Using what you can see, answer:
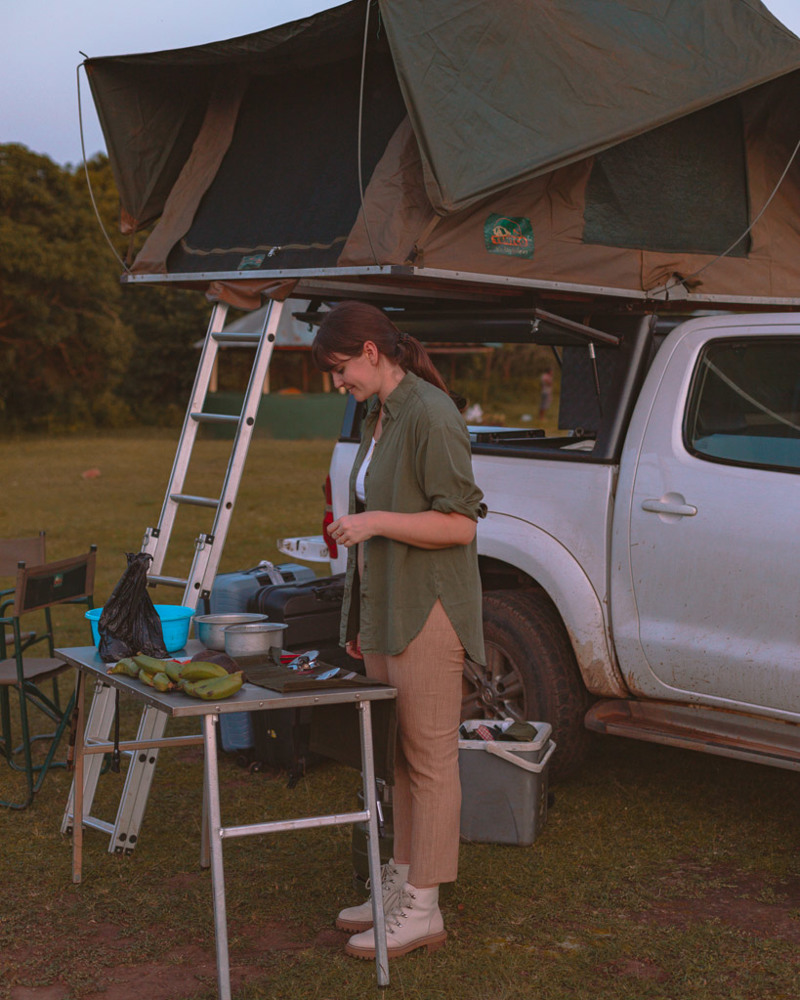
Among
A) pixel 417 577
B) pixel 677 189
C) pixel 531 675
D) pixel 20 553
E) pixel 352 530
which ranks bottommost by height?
pixel 531 675

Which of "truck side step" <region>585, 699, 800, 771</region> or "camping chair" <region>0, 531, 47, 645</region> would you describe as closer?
"truck side step" <region>585, 699, 800, 771</region>

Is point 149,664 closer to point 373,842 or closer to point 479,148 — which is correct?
point 373,842

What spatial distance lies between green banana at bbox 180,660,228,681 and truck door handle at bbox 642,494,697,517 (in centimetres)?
196

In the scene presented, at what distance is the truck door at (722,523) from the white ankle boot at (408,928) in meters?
1.48

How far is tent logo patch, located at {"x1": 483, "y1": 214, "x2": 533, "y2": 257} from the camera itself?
17.2 feet

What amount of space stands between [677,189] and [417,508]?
2775 mm

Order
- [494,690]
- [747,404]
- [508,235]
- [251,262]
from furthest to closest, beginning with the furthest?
1. [251,262]
2. [494,690]
3. [508,235]
4. [747,404]

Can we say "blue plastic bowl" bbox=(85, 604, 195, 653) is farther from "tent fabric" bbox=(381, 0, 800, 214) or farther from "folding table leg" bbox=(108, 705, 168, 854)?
"tent fabric" bbox=(381, 0, 800, 214)

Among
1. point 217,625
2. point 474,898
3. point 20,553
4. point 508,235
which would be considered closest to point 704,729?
point 474,898

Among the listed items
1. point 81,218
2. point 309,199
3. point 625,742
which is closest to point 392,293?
point 309,199

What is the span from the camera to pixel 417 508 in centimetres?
389

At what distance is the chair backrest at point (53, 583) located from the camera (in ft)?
17.0

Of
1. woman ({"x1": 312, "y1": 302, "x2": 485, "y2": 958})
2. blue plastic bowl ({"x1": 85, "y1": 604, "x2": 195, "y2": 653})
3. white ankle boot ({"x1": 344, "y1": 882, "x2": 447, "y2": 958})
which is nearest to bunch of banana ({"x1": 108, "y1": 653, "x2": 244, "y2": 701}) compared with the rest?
blue plastic bowl ({"x1": 85, "y1": 604, "x2": 195, "y2": 653})

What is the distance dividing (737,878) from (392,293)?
2.89m
